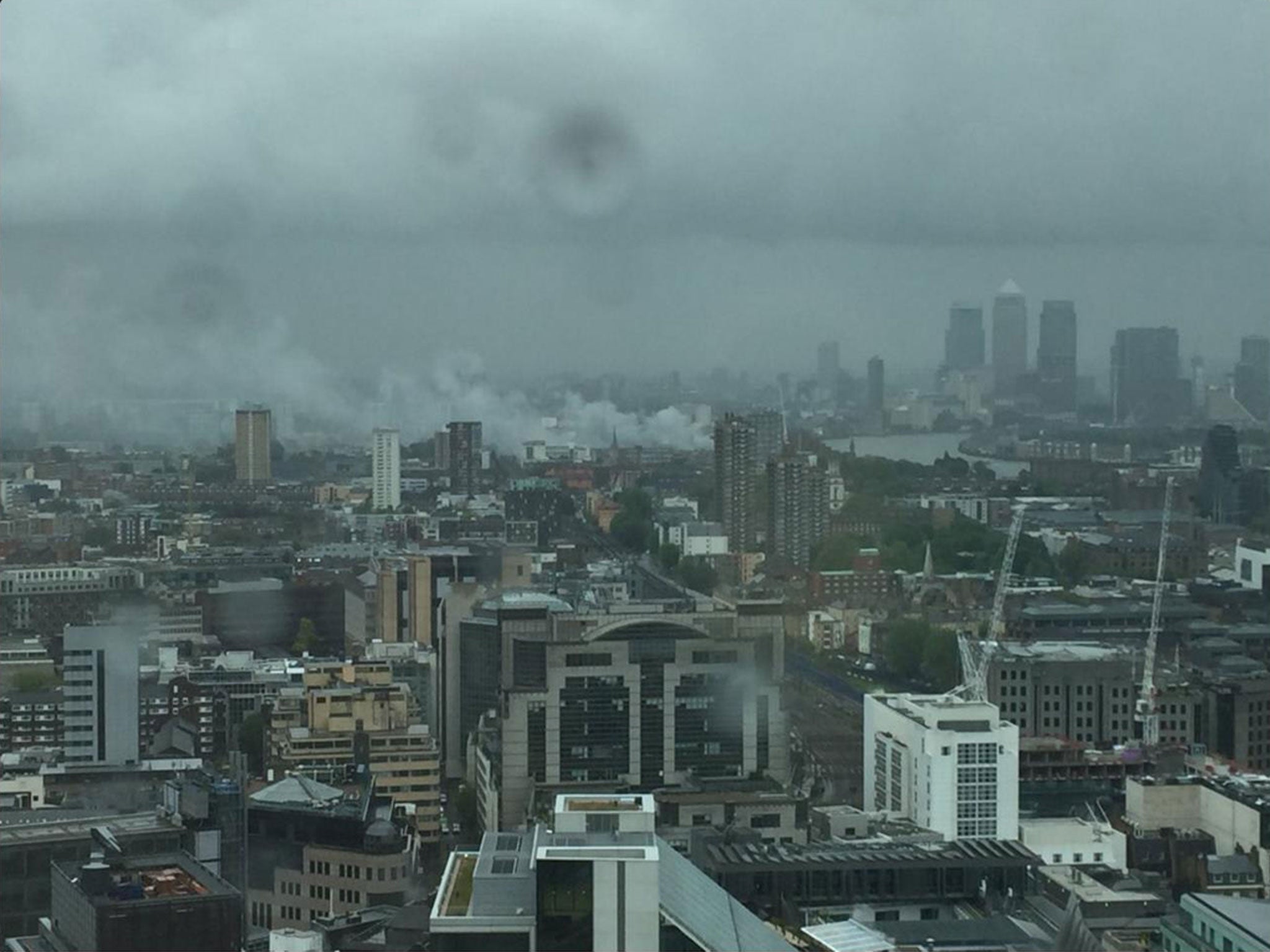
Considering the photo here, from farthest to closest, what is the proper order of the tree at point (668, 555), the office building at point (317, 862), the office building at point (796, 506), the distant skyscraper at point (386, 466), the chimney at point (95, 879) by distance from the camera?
1. the distant skyscraper at point (386, 466)
2. the office building at point (796, 506)
3. the tree at point (668, 555)
4. the office building at point (317, 862)
5. the chimney at point (95, 879)

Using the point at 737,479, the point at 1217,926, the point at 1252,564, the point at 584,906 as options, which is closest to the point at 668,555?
the point at 737,479

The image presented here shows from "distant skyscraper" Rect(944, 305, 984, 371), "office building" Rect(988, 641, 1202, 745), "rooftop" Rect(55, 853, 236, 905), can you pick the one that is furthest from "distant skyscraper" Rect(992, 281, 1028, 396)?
"rooftop" Rect(55, 853, 236, 905)

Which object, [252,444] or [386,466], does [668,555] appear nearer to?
[386,466]

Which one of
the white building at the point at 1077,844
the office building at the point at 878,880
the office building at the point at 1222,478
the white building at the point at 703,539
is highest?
the office building at the point at 1222,478

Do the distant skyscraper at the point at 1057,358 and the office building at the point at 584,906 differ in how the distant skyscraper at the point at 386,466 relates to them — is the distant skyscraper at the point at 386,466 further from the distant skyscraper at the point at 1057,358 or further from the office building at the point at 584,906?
the office building at the point at 584,906

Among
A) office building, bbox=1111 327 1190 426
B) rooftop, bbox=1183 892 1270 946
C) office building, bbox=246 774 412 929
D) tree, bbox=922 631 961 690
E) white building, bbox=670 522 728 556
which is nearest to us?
rooftop, bbox=1183 892 1270 946

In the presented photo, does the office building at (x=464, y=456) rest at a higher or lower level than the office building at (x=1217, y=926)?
higher

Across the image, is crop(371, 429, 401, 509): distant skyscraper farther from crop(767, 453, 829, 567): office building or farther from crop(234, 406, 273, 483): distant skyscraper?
crop(767, 453, 829, 567): office building

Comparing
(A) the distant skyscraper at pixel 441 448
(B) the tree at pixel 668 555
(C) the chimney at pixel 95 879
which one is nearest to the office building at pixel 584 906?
(C) the chimney at pixel 95 879

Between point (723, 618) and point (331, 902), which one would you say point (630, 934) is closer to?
point (331, 902)
